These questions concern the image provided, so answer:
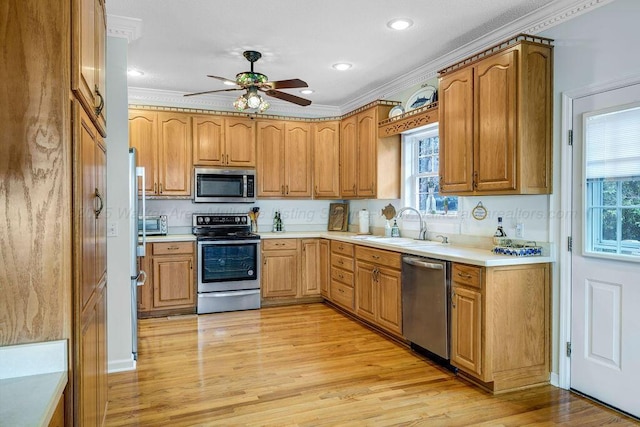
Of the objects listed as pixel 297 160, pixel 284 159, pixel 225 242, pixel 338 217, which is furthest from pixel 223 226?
pixel 338 217

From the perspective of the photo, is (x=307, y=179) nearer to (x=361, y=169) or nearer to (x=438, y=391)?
(x=361, y=169)

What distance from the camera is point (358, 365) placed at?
3332 millimetres

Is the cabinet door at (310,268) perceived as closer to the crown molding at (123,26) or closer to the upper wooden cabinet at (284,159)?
the upper wooden cabinet at (284,159)

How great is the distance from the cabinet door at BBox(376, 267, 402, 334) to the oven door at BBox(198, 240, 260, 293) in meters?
1.73

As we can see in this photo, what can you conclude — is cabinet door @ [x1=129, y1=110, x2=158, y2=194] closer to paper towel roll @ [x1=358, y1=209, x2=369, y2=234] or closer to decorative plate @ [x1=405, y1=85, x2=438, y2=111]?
paper towel roll @ [x1=358, y1=209, x2=369, y2=234]

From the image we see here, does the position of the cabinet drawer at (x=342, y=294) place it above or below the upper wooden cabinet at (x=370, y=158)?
below

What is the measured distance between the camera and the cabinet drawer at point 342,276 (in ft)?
15.5

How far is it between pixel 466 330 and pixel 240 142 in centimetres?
363

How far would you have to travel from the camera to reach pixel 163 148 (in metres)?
5.03

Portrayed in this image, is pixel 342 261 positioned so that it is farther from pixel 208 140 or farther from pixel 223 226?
pixel 208 140

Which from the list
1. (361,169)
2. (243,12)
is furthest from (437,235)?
(243,12)

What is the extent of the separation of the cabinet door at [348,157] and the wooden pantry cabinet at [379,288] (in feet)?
3.55

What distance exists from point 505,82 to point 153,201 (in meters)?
4.17

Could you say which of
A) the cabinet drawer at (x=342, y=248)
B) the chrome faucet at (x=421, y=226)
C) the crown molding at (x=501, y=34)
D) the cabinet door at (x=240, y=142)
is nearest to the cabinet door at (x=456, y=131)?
the crown molding at (x=501, y=34)
